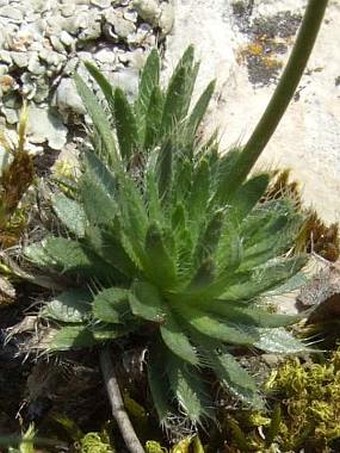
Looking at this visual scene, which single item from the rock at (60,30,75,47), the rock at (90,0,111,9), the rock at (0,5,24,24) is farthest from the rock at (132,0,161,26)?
the rock at (0,5,24,24)

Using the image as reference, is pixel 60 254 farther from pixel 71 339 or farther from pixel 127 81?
pixel 127 81

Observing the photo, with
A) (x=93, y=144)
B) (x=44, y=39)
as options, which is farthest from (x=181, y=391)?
(x=44, y=39)

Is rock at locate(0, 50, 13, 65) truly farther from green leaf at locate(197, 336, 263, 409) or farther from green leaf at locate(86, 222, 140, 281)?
green leaf at locate(197, 336, 263, 409)

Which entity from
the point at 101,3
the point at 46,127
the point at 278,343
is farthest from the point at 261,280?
the point at 101,3

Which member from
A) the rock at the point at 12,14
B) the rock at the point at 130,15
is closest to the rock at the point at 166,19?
the rock at the point at 130,15

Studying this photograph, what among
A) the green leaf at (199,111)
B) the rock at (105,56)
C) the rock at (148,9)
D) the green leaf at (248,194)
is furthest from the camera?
the rock at (148,9)

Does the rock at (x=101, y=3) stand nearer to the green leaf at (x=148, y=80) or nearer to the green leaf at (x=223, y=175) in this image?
the green leaf at (x=148, y=80)
